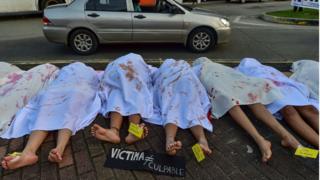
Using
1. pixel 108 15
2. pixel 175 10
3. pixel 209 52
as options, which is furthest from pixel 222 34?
pixel 108 15

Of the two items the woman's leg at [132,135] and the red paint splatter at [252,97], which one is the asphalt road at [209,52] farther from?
the woman's leg at [132,135]

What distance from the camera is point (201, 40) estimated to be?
754 cm

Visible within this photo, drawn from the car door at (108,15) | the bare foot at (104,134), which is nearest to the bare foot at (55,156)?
the bare foot at (104,134)

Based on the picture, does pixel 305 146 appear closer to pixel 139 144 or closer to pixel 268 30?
pixel 139 144

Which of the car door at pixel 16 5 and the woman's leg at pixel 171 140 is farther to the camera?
the car door at pixel 16 5

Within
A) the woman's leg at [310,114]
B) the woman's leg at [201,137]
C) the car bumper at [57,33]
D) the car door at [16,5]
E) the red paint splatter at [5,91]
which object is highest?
the car door at [16,5]

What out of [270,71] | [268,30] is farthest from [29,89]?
[268,30]

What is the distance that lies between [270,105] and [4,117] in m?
2.71

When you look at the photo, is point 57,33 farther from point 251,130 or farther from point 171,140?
point 251,130

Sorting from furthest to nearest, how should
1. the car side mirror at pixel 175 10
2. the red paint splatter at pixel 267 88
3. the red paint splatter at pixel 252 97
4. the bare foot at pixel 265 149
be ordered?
the car side mirror at pixel 175 10, the red paint splatter at pixel 267 88, the red paint splatter at pixel 252 97, the bare foot at pixel 265 149

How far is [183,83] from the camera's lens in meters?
3.41

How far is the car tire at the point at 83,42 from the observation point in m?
7.31

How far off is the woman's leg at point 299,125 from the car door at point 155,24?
14.4 feet

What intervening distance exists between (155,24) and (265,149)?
5.00m
